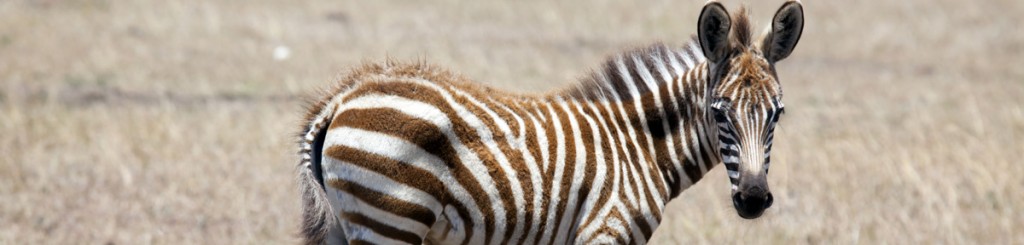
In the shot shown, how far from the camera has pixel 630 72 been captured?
18.2 ft

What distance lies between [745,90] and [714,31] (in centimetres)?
32

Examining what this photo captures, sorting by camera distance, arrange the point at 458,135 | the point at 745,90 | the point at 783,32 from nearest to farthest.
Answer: the point at 458,135 < the point at 745,90 < the point at 783,32

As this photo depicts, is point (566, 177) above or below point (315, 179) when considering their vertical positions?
above

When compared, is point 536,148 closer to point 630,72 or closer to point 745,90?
point 630,72

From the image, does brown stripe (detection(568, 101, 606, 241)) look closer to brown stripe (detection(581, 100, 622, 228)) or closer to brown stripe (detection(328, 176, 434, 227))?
brown stripe (detection(581, 100, 622, 228))

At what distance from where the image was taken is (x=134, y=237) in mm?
8359

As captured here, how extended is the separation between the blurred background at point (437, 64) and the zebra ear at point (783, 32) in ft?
2.60

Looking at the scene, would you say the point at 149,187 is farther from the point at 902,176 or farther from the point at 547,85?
the point at 547,85

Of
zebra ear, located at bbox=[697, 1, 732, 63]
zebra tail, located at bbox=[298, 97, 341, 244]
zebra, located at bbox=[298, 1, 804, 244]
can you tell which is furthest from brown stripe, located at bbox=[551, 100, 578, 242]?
zebra tail, located at bbox=[298, 97, 341, 244]

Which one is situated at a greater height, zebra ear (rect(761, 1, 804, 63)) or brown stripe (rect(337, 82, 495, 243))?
zebra ear (rect(761, 1, 804, 63))

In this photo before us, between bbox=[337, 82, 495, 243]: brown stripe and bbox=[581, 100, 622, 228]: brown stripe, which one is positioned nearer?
bbox=[337, 82, 495, 243]: brown stripe

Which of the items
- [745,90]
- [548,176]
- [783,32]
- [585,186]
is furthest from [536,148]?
[783,32]

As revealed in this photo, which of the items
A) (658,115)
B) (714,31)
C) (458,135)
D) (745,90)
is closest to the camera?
(458,135)

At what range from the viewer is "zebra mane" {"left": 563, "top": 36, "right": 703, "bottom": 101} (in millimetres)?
5512
